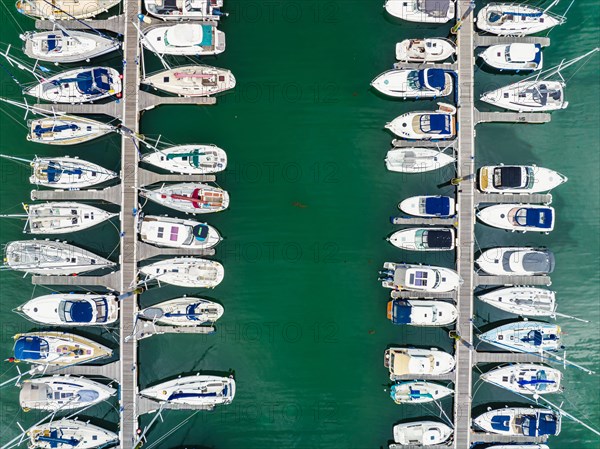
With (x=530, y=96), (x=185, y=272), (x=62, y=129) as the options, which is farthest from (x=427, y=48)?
(x=62, y=129)

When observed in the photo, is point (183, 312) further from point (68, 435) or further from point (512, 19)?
point (512, 19)

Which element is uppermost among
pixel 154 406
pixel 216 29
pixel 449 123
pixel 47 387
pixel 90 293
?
pixel 216 29

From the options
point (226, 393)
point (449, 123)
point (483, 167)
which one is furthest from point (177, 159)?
point (483, 167)

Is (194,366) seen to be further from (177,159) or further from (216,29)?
(216,29)

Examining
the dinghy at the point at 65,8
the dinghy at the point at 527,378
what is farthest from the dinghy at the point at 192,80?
the dinghy at the point at 527,378

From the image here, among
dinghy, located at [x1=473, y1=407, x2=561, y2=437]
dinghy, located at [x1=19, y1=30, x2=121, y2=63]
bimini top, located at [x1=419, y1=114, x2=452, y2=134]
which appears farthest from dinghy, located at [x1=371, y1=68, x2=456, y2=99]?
dinghy, located at [x1=473, y1=407, x2=561, y2=437]

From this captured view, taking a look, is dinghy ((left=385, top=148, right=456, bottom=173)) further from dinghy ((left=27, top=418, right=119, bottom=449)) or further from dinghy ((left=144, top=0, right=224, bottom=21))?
dinghy ((left=27, top=418, right=119, bottom=449))

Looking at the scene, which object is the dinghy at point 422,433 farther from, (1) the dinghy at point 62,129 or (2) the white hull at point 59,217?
(1) the dinghy at point 62,129
